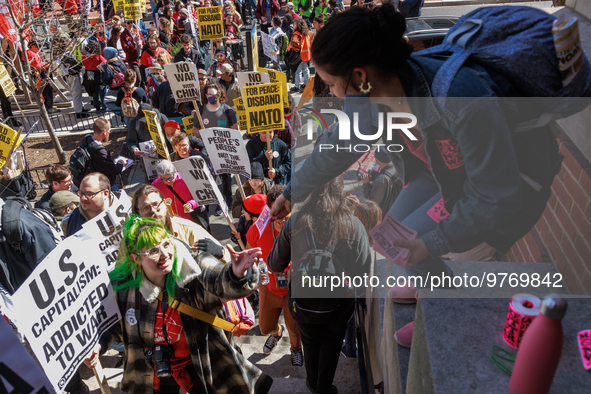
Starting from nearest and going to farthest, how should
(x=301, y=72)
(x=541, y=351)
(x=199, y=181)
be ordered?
(x=541, y=351), (x=199, y=181), (x=301, y=72)

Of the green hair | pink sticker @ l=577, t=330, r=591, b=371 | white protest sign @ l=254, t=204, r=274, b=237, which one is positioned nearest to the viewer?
pink sticker @ l=577, t=330, r=591, b=371

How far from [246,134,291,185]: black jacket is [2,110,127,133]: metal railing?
5927 millimetres

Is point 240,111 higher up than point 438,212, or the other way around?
point 438,212

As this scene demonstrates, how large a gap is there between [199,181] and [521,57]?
408 centimetres

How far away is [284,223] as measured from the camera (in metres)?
3.51

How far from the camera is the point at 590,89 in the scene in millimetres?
1744

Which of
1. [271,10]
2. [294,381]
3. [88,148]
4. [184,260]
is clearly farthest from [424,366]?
[271,10]

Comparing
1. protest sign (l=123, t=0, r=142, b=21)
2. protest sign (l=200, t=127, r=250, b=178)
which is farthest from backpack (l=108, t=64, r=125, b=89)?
protest sign (l=200, t=127, r=250, b=178)

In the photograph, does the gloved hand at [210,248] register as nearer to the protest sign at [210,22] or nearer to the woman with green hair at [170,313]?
the woman with green hair at [170,313]

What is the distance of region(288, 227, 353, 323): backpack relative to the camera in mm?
3209

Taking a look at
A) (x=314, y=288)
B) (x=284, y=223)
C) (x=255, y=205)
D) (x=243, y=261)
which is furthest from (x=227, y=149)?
(x=243, y=261)

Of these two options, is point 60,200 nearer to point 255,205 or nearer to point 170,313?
point 255,205

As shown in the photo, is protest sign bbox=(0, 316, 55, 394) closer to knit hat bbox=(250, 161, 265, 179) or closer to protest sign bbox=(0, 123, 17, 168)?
knit hat bbox=(250, 161, 265, 179)

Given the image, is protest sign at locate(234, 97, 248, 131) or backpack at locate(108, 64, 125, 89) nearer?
protest sign at locate(234, 97, 248, 131)
